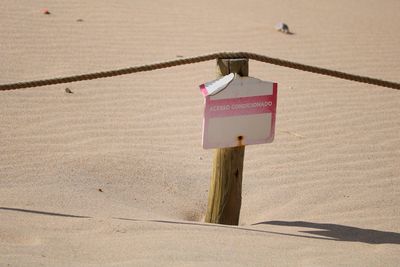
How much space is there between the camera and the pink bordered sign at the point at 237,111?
4.66 metres

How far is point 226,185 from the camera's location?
500 cm

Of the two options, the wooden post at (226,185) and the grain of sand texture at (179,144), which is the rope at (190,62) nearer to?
the wooden post at (226,185)

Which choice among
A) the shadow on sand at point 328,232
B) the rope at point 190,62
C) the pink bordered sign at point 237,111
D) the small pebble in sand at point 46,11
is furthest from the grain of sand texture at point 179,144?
the rope at point 190,62

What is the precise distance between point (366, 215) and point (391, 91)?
2823mm

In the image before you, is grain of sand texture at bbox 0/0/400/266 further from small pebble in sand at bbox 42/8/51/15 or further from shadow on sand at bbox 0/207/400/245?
small pebble in sand at bbox 42/8/51/15

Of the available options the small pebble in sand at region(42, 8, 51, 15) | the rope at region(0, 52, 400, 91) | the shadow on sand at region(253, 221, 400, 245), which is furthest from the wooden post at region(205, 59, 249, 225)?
the small pebble in sand at region(42, 8, 51, 15)

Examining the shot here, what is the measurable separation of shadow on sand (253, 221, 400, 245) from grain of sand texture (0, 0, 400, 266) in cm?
2

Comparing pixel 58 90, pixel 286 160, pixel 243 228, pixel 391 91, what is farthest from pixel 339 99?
pixel 243 228

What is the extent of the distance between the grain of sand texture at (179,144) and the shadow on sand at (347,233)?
2cm

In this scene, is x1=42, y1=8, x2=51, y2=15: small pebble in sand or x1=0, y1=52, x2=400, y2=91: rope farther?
x1=42, y1=8, x2=51, y2=15: small pebble in sand

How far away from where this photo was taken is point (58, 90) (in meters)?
7.50

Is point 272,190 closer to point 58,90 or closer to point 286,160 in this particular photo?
point 286,160

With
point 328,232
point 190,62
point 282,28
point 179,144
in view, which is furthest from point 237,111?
point 282,28

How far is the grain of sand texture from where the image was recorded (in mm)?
4527
